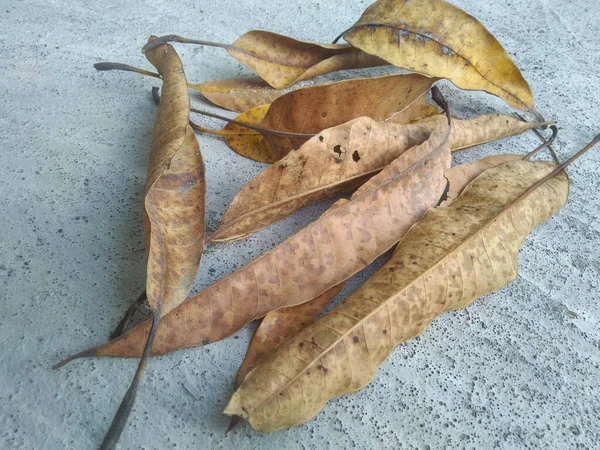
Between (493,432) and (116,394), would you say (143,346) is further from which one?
(493,432)

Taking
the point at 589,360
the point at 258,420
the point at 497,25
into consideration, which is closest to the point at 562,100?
the point at 497,25

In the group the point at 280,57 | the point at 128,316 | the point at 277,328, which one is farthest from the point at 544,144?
the point at 128,316

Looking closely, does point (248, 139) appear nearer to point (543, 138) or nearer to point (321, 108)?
point (321, 108)

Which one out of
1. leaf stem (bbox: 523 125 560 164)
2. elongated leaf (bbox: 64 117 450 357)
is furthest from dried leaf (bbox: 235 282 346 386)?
leaf stem (bbox: 523 125 560 164)

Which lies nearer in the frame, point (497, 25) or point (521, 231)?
point (521, 231)

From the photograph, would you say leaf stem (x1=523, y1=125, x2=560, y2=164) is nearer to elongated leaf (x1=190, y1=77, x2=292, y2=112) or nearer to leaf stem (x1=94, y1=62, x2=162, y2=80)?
elongated leaf (x1=190, y1=77, x2=292, y2=112)

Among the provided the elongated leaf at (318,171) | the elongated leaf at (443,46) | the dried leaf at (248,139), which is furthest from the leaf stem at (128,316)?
the elongated leaf at (443,46)

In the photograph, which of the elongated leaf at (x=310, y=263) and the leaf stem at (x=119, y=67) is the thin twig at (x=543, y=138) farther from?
the leaf stem at (x=119, y=67)
